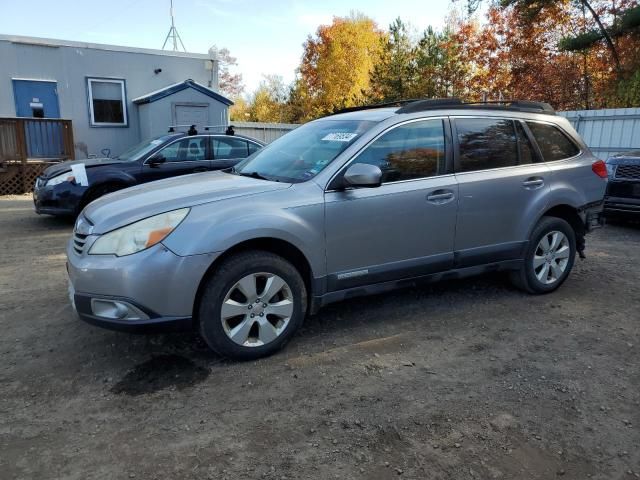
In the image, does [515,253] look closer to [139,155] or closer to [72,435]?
[72,435]

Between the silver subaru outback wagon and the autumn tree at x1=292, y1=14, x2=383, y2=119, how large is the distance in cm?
3483

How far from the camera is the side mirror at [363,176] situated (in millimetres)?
Answer: 3537

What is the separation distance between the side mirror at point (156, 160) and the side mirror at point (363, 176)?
562 cm

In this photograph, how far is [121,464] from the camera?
2.46m

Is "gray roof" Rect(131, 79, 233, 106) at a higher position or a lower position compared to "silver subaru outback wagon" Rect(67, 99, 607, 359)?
higher

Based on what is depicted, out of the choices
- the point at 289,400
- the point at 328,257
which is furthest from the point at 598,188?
the point at 289,400

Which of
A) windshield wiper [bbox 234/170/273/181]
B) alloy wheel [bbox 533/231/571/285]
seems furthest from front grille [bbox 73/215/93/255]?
alloy wheel [bbox 533/231/571/285]

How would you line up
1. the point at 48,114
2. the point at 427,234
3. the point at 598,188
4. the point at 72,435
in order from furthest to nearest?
the point at 48,114 < the point at 598,188 < the point at 427,234 < the point at 72,435

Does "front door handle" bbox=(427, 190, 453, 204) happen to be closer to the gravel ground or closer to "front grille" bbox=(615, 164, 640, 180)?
the gravel ground

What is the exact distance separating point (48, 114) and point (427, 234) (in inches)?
521

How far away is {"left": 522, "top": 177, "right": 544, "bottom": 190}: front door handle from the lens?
452 cm

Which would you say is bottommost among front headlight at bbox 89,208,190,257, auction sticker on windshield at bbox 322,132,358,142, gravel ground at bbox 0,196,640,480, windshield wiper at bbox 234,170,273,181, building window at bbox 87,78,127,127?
gravel ground at bbox 0,196,640,480

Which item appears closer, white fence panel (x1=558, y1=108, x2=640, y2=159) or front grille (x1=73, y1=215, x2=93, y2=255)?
front grille (x1=73, y1=215, x2=93, y2=255)

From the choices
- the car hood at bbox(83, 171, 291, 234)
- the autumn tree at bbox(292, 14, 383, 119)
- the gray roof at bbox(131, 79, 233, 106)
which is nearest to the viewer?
the car hood at bbox(83, 171, 291, 234)
